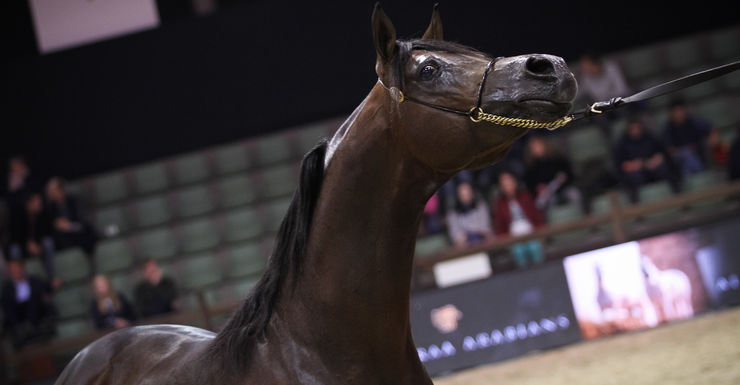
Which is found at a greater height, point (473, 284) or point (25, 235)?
point (25, 235)

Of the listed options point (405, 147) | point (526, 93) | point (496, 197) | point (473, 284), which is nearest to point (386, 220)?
point (405, 147)

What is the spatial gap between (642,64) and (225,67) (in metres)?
5.61

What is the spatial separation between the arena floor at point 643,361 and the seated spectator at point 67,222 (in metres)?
5.33

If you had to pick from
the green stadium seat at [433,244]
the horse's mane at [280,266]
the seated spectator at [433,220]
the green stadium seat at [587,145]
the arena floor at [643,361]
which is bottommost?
the arena floor at [643,361]

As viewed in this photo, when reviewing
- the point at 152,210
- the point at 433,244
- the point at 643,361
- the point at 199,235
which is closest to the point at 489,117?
the point at 643,361

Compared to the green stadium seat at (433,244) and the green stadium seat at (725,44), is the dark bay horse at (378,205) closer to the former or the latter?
the green stadium seat at (433,244)

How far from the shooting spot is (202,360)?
8.44ft

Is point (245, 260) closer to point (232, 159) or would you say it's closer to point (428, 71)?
point (232, 159)

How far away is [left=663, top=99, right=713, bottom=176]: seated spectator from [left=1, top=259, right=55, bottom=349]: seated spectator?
7.43 m

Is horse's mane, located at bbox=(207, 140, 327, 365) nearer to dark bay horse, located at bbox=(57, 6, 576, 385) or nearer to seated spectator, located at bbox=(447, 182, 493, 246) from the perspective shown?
dark bay horse, located at bbox=(57, 6, 576, 385)

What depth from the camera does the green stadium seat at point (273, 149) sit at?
10492 mm

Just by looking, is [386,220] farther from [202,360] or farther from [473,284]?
[473,284]

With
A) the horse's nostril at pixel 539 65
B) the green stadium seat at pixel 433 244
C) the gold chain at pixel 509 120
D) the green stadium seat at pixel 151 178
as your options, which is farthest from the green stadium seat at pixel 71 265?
the horse's nostril at pixel 539 65

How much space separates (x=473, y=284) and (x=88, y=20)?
5.69m
